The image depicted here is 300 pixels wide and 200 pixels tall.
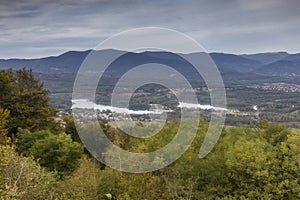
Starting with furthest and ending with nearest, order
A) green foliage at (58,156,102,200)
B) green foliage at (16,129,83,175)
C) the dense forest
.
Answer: green foliage at (16,129,83,175)
green foliage at (58,156,102,200)
the dense forest

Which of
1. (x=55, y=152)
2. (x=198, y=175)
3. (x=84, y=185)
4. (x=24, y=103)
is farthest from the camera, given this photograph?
(x=24, y=103)

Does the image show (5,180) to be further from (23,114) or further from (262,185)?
→ (23,114)

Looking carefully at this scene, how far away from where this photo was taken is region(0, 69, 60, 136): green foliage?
3784cm

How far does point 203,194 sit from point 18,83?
96.6 ft

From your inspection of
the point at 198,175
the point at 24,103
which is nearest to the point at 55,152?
the point at 24,103

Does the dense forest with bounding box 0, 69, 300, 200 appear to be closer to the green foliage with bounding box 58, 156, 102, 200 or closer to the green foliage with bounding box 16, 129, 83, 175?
the green foliage with bounding box 58, 156, 102, 200

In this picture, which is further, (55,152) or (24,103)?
(24,103)

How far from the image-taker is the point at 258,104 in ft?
445

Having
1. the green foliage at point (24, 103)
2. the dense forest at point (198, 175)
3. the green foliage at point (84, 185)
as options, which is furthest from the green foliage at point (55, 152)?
the green foliage at point (84, 185)

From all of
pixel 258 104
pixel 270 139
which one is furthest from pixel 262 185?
pixel 258 104

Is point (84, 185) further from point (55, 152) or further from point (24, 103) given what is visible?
point (24, 103)

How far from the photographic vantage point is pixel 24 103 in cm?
3916

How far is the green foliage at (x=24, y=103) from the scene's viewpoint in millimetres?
37844

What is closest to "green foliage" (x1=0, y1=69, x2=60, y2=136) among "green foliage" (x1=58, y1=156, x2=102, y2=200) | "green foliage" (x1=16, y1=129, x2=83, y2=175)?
"green foliage" (x1=16, y1=129, x2=83, y2=175)
